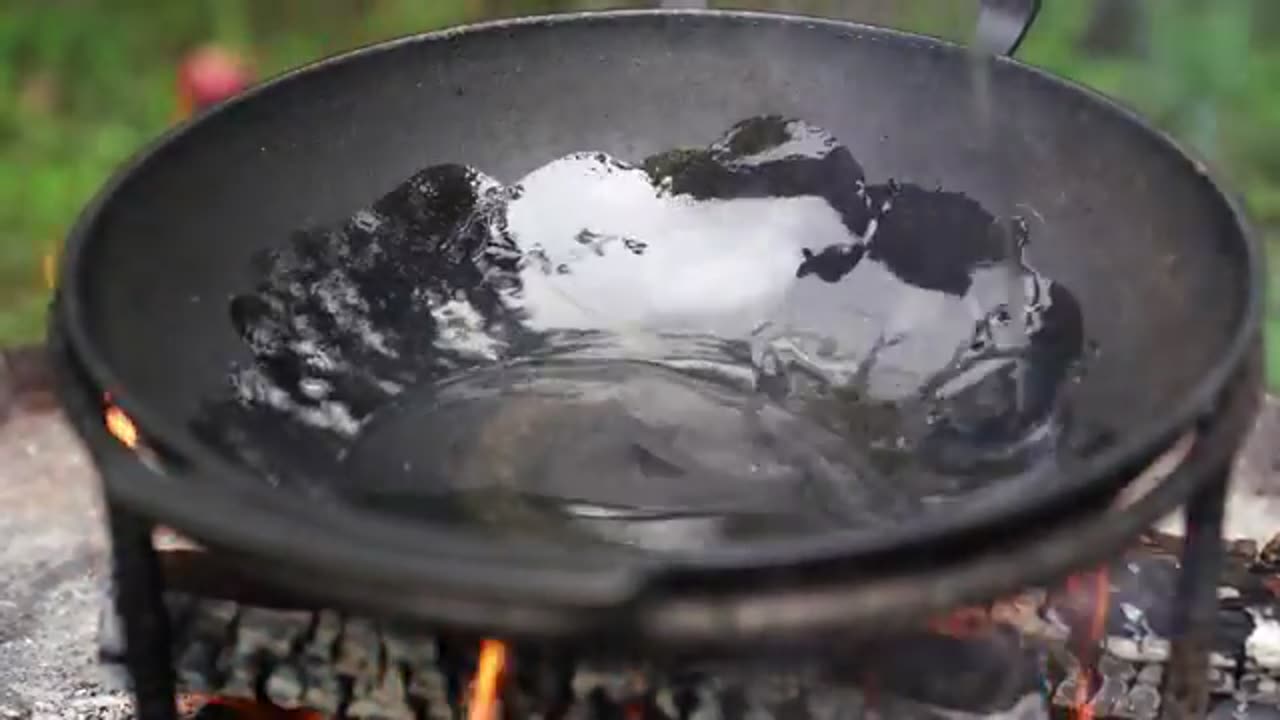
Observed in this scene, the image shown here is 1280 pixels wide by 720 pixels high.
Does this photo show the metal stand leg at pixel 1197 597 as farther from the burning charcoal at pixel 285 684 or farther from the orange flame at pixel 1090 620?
the burning charcoal at pixel 285 684

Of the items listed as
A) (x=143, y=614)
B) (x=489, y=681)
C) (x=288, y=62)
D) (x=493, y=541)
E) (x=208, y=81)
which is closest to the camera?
(x=493, y=541)

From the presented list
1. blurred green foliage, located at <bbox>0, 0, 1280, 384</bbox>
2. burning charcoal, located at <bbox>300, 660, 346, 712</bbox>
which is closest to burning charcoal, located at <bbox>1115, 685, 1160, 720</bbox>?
burning charcoal, located at <bbox>300, 660, 346, 712</bbox>

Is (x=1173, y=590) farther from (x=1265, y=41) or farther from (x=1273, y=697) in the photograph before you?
(x=1265, y=41)

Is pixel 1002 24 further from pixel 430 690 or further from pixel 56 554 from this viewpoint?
pixel 56 554

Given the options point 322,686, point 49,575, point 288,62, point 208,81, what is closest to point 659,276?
point 322,686

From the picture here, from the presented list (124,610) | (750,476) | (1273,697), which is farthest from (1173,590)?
(124,610)

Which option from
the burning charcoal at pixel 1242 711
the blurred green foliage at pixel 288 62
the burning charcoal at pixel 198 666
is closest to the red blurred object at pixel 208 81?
the blurred green foliage at pixel 288 62

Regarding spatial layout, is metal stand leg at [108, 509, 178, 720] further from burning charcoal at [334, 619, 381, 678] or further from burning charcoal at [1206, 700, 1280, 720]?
burning charcoal at [1206, 700, 1280, 720]
